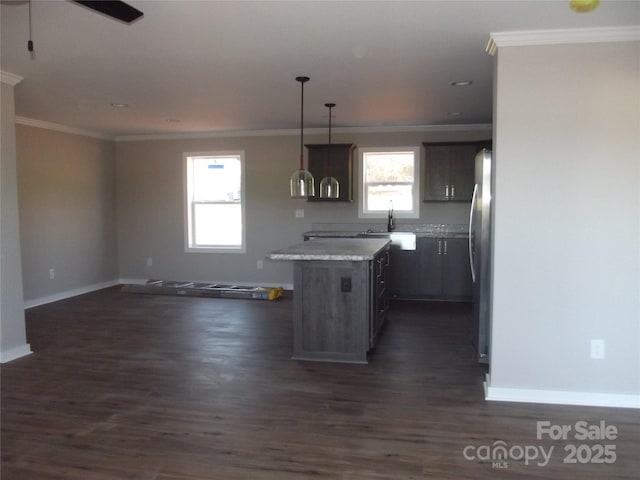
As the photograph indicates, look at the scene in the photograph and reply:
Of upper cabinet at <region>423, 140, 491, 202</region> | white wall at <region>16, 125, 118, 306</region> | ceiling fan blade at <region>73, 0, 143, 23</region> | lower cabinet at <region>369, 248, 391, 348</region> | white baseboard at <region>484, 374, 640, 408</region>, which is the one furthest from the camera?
upper cabinet at <region>423, 140, 491, 202</region>

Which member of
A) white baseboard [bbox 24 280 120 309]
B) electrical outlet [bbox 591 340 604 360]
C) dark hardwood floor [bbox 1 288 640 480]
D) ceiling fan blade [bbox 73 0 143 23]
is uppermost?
ceiling fan blade [bbox 73 0 143 23]

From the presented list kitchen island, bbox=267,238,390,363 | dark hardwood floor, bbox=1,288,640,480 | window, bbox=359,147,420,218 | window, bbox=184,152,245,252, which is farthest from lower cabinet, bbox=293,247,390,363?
window, bbox=184,152,245,252

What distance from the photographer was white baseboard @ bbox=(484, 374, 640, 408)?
311 cm

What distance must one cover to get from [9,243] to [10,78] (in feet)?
4.63

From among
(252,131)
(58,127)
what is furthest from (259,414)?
(58,127)

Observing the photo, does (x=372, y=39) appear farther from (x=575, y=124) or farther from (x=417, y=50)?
(x=575, y=124)

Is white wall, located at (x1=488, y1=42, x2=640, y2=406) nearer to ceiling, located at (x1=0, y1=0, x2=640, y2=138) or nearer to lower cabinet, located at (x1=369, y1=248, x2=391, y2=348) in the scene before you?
ceiling, located at (x1=0, y1=0, x2=640, y2=138)

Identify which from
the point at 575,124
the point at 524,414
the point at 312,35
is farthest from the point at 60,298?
the point at 575,124

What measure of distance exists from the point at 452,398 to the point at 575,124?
202 cm

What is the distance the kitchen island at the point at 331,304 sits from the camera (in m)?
3.90

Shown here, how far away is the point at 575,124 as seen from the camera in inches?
121

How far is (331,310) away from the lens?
3961 millimetres

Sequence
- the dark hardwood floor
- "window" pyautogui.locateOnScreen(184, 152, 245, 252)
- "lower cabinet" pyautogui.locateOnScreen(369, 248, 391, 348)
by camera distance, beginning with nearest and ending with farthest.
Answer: the dark hardwood floor → "lower cabinet" pyautogui.locateOnScreen(369, 248, 391, 348) → "window" pyautogui.locateOnScreen(184, 152, 245, 252)

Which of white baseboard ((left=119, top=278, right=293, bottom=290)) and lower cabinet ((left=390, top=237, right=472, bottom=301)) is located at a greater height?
lower cabinet ((left=390, top=237, right=472, bottom=301))
